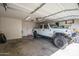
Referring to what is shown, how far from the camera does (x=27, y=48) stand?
1.47 m

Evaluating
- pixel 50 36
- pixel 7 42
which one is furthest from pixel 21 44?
pixel 50 36

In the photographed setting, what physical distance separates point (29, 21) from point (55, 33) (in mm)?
489

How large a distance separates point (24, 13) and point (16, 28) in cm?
29

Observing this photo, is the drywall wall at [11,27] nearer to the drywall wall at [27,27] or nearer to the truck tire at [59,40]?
the drywall wall at [27,27]

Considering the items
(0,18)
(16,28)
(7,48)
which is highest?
(0,18)

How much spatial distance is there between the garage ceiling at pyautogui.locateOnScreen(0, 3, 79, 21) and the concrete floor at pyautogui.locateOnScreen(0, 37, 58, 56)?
403mm

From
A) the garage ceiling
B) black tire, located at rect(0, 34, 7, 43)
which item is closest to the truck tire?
the garage ceiling

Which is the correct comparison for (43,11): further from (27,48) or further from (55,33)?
(27,48)

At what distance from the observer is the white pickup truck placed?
1439 millimetres

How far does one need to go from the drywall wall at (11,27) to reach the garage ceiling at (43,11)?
2.9 inches

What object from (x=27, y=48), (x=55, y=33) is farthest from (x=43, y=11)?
(x=27, y=48)

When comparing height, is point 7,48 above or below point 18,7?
below

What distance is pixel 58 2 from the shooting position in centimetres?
134

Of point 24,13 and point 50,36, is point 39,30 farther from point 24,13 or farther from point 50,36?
point 24,13
